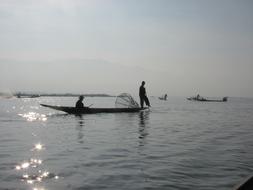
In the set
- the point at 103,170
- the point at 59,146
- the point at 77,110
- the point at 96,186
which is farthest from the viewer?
the point at 77,110

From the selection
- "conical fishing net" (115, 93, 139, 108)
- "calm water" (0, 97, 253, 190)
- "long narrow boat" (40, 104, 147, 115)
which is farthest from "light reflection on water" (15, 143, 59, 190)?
"conical fishing net" (115, 93, 139, 108)

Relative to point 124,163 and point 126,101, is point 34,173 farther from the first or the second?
point 126,101

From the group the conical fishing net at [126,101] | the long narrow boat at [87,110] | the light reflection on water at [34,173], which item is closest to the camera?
the light reflection on water at [34,173]

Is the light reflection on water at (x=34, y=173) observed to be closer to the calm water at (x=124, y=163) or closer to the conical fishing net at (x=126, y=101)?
the calm water at (x=124, y=163)

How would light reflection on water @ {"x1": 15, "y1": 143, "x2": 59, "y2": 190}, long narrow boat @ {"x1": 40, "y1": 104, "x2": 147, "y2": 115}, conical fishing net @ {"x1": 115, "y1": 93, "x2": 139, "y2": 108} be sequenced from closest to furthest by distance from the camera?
light reflection on water @ {"x1": 15, "y1": 143, "x2": 59, "y2": 190} < long narrow boat @ {"x1": 40, "y1": 104, "x2": 147, "y2": 115} < conical fishing net @ {"x1": 115, "y1": 93, "x2": 139, "y2": 108}

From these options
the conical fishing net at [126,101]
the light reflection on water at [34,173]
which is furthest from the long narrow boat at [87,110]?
the light reflection on water at [34,173]

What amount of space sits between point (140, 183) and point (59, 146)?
283 inches

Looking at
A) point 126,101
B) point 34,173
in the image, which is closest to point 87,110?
point 126,101

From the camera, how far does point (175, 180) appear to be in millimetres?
10242

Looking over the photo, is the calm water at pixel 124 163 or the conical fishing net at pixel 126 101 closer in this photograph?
the calm water at pixel 124 163

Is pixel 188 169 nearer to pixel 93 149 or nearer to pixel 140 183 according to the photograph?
pixel 140 183

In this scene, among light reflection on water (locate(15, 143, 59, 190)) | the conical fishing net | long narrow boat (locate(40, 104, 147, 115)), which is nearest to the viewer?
light reflection on water (locate(15, 143, 59, 190))

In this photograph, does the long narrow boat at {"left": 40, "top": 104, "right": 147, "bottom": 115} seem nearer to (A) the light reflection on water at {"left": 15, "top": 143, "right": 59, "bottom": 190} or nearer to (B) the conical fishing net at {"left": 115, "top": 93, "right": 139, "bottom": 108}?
(B) the conical fishing net at {"left": 115, "top": 93, "right": 139, "bottom": 108}

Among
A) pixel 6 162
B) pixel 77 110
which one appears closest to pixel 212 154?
pixel 6 162
